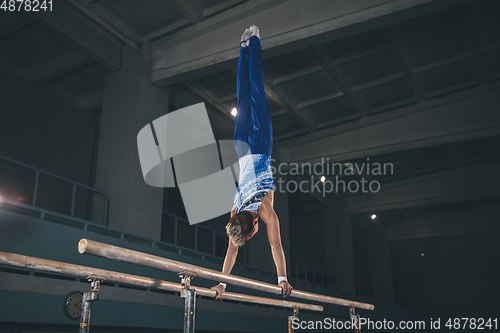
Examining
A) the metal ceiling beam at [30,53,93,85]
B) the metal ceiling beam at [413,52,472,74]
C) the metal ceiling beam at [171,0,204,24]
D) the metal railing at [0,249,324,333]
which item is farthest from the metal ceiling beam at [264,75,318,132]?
the metal railing at [0,249,324,333]

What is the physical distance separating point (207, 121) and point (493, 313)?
1772cm

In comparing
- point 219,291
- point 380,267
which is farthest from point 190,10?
point 380,267

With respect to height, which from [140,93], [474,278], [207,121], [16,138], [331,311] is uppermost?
[207,121]

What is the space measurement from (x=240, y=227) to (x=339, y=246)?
1344cm

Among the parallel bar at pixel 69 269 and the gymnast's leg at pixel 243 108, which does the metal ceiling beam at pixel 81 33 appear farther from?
the parallel bar at pixel 69 269

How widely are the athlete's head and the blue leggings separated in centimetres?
57

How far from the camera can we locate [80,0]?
7.24m

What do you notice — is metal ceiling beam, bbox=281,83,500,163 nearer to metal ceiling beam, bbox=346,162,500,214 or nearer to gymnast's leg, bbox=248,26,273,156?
metal ceiling beam, bbox=346,162,500,214

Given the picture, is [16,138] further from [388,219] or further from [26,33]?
[388,219]

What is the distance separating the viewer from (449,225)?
61.8ft

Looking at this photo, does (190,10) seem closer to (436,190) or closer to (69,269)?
(69,269)

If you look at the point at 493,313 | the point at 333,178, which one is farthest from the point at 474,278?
the point at 333,178

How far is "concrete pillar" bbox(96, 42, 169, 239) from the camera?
296 inches

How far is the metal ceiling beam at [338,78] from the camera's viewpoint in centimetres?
868
